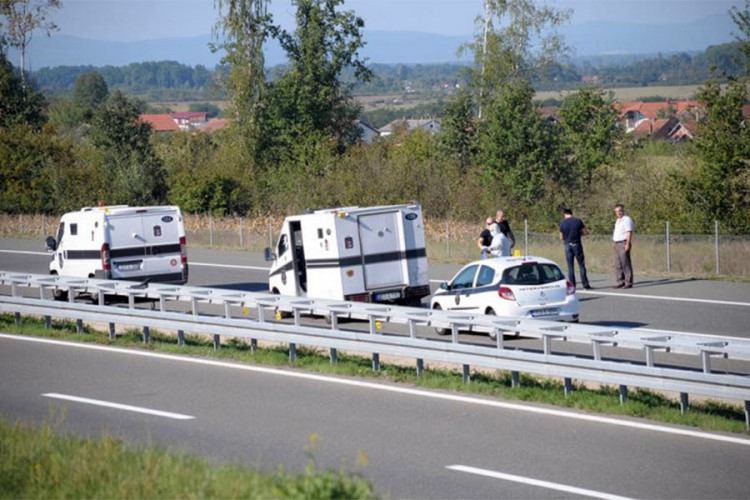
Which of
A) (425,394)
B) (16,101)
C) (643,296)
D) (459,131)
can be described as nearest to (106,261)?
(643,296)

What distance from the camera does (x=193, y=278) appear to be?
3359 cm

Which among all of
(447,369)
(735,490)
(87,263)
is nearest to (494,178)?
(87,263)

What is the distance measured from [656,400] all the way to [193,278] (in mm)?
20801

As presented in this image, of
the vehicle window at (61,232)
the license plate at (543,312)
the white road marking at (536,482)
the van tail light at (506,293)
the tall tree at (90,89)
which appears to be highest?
the tall tree at (90,89)

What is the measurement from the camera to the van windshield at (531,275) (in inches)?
834

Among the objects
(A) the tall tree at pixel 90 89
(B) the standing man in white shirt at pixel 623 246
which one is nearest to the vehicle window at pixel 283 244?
(B) the standing man in white shirt at pixel 623 246

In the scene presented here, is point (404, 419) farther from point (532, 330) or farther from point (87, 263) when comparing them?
point (87, 263)

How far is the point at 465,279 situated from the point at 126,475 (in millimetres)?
13081

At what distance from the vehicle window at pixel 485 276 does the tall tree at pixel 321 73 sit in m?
43.0

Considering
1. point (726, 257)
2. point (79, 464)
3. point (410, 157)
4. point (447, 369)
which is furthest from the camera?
point (410, 157)

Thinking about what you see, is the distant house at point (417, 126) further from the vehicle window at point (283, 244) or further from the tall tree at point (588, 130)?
the vehicle window at point (283, 244)

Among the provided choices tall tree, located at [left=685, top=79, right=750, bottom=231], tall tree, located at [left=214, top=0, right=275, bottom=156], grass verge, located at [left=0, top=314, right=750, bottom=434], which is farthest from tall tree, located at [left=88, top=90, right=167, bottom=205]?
grass verge, located at [left=0, top=314, right=750, bottom=434]

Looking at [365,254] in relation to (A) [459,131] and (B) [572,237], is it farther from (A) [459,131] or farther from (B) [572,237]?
(A) [459,131]

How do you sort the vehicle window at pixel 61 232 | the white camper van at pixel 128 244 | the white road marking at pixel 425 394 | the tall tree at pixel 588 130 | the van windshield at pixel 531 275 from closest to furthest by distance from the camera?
the white road marking at pixel 425 394, the van windshield at pixel 531 275, the white camper van at pixel 128 244, the vehicle window at pixel 61 232, the tall tree at pixel 588 130
